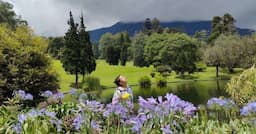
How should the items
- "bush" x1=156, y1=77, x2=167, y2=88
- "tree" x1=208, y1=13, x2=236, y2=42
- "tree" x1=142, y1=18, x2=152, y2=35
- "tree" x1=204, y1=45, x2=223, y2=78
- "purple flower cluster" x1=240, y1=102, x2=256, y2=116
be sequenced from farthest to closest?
"tree" x1=142, y1=18, x2=152, y2=35 → "tree" x1=208, y1=13, x2=236, y2=42 → "tree" x1=204, y1=45, x2=223, y2=78 → "bush" x1=156, y1=77, x2=167, y2=88 → "purple flower cluster" x1=240, y1=102, x2=256, y2=116

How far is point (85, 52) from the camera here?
180 ft

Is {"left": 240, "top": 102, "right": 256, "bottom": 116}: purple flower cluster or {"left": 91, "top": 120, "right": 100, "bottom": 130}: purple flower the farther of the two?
{"left": 240, "top": 102, "right": 256, "bottom": 116}: purple flower cluster

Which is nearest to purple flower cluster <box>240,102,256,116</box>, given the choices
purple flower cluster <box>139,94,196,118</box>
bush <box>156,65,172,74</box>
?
purple flower cluster <box>139,94,196,118</box>

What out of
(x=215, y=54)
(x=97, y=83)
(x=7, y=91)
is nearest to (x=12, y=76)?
(x=7, y=91)

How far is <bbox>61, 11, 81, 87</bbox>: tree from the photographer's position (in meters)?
53.8

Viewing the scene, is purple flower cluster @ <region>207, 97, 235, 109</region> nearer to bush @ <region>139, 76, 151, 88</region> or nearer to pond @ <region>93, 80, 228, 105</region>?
pond @ <region>93, 80, 228, 105</region>

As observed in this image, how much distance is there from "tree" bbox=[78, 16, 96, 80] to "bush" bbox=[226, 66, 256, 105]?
143ft

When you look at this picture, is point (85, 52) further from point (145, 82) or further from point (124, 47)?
point (124, 47)

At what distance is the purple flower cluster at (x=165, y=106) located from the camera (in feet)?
9.85

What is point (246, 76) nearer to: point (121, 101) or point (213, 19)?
point (121, 101)

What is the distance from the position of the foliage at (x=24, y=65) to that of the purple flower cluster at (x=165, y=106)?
69.6 ft

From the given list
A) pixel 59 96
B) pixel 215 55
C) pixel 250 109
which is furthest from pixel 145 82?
pixel 250 109

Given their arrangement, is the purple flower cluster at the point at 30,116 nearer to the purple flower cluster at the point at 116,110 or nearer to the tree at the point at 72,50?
the purple flower cluster at the point at 116,110

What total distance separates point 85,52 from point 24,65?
30.2 metres
